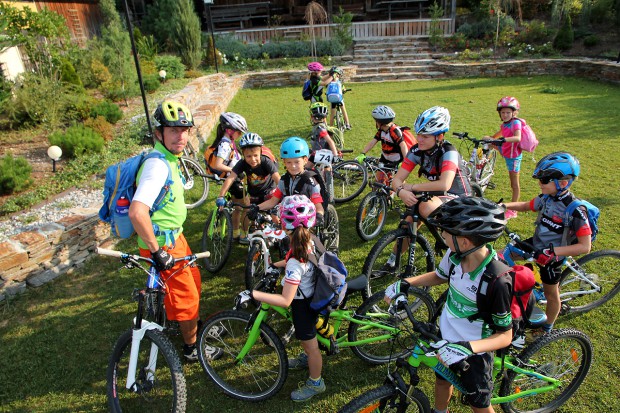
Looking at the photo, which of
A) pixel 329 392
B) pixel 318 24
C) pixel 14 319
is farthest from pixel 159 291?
pixel 318 24

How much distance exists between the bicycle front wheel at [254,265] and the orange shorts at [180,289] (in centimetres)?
93

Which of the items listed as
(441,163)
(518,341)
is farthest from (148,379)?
(441,163)

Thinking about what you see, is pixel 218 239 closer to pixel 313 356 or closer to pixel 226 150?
pixel 226 150

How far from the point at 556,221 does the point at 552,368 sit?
1.38 metres

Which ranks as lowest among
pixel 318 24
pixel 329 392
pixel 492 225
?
pixel 329 392

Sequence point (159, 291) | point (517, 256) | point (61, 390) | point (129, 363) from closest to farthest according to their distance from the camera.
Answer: point (129, 363) < point (159, 291) < point (61, 390) < point (517, 256)

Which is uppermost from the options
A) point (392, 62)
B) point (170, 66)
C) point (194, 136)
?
point (170, 66)

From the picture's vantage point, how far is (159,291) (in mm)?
3482

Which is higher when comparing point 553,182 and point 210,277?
point 553,182

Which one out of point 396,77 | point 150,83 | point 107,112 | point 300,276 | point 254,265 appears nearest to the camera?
point 300,276

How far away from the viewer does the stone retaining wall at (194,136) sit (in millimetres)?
5059

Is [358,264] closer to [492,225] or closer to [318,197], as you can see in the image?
[318,197]

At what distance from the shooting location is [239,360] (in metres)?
3.65

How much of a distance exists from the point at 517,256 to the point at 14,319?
19.5 ft
